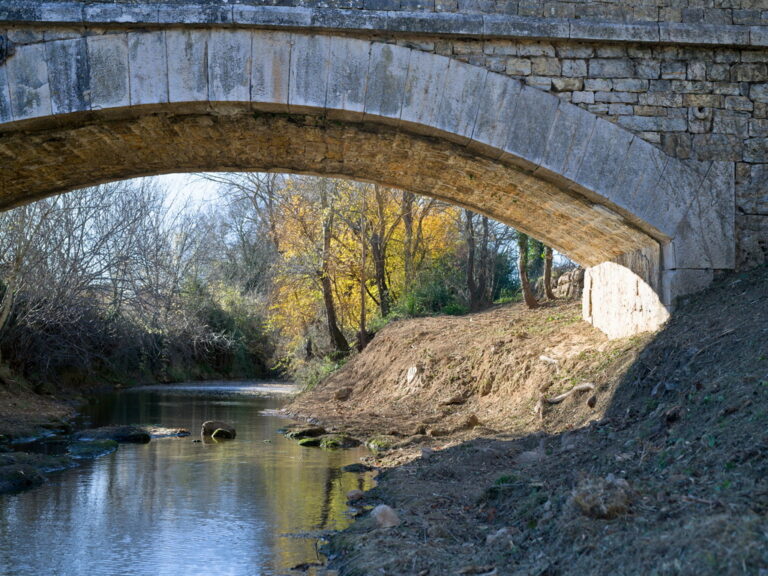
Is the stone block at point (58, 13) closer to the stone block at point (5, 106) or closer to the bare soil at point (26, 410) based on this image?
the stone block at point (5, 106)

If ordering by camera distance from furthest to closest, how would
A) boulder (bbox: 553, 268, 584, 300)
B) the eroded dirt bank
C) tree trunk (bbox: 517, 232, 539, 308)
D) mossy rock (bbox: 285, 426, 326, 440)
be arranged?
1. boulder (bbox: 553, 268, 584, 300)
2. tree trunk (bbox: 517, 232, 539, 308)
3. mossy rock (bbox: 285, 426, 326, 440)
4. the eroded dirt bank

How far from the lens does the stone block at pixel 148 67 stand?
6.68 m

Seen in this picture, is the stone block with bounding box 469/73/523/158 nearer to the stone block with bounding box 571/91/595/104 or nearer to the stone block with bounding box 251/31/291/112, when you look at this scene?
the stone block with bounding box 571/91/595/104

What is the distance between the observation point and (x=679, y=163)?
7398mm

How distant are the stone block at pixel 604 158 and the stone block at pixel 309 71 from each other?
2.49m

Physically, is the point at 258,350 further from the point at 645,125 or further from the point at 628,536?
the point at 628,536

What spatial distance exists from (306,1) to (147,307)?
8.47 metres

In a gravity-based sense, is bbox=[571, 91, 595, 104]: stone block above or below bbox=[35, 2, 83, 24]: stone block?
below

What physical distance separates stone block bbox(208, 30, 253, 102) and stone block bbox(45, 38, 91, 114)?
1060 mm

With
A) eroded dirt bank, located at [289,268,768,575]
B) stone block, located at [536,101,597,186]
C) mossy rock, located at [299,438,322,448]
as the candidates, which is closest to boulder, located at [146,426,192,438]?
mossy rock, located at [299,438,322,448]

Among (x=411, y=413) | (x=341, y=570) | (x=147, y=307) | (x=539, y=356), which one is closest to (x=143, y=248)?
(x=147, y=307)

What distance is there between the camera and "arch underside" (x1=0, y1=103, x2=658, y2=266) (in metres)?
7.16

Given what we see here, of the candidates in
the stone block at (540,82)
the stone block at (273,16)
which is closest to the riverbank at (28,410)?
the stone block at (273,16)

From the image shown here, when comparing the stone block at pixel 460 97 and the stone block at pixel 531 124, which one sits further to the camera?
the stone block at pixel 531 124
